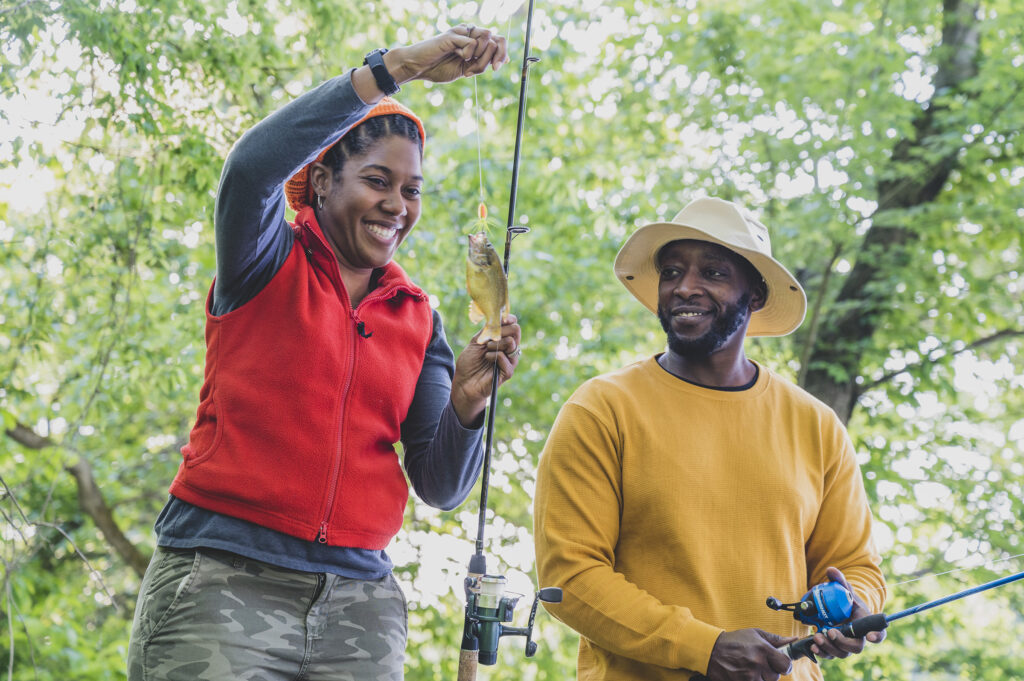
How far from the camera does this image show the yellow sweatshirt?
216 centimetres

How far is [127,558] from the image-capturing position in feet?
22.6

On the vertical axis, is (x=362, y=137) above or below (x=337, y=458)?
above

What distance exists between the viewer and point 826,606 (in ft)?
6.76

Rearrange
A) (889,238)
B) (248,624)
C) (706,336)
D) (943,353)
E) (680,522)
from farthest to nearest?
(889,238) → (943,353) → (706,336) → (680,522) → (248,624)

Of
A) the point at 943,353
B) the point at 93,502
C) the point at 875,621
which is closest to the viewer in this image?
the point at 875,621

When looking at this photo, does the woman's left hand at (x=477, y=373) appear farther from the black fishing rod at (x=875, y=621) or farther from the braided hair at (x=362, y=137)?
the black fishing rod at (x=875, y=621)

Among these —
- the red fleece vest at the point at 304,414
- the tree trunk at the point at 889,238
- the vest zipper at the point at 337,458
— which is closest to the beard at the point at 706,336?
the red fleece vest at the point at 304,414

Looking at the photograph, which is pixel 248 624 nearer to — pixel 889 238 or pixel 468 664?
pixel 468 664

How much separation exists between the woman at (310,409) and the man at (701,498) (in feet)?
1.15

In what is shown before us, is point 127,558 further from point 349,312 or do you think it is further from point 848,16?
point 848,16

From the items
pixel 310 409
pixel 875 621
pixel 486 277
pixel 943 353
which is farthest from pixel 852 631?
pixel 943 353

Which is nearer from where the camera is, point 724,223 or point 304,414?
point 304,414

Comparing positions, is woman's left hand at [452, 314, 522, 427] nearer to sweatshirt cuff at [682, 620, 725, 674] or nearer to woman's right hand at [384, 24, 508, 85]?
woman's right hand at [384, 24, 508, 85]

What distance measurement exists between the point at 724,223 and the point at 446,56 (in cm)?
98
